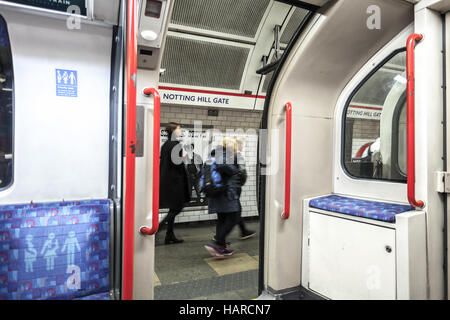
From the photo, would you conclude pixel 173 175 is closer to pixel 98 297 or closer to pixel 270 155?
pixel 270 155

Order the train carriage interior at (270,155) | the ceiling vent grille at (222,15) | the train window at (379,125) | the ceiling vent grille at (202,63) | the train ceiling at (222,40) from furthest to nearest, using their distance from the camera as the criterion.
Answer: the ceiling vent grille at (202,63) → the train ceiling at (222,40) → the ceiling vent grille at (222,15) → the train window at (379,125) → the train carriage interior at (270,155)

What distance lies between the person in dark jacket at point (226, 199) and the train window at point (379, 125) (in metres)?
1.42

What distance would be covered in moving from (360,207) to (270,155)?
0.85 meters

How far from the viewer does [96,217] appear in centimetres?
195

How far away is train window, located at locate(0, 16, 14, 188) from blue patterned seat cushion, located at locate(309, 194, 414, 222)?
2308mm

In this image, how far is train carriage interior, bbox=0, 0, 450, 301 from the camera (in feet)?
5.93

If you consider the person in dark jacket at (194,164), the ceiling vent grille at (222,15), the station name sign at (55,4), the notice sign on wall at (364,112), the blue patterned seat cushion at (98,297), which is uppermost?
the ceiling vent grille at (222,15)

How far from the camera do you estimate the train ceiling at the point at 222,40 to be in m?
4.50

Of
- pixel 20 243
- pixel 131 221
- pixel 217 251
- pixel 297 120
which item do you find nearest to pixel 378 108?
pixel 297 120

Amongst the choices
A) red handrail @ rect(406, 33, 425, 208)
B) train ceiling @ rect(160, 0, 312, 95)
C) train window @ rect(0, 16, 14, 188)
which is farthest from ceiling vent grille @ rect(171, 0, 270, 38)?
red handrail @ rect(406, 33, 425, 208)

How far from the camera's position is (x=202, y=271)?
11.5 feet

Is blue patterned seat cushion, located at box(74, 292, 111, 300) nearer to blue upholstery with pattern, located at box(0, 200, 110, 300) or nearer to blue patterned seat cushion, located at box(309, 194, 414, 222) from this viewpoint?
blue upholstery with pattern, located at box(0, 200, 110, 300)

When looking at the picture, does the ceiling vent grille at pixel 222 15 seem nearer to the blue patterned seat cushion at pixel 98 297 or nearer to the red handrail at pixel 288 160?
the red handrail at pixel 288 160

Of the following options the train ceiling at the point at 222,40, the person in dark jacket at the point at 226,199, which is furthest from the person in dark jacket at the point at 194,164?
the person in dark jacket at the point at 226,199
